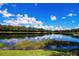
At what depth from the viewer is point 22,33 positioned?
4.76ft

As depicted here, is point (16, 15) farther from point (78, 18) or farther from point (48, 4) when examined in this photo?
point (78, 18)

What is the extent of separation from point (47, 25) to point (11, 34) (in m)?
0.31

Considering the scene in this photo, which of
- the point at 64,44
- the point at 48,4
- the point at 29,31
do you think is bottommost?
the point at 64,44

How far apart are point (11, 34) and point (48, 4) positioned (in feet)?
1.29

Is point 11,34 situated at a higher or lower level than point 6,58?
higher

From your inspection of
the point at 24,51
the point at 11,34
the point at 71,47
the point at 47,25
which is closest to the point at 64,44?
the point at 71,47

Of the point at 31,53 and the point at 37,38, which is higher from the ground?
the point at 37,38

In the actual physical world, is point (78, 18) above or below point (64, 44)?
above

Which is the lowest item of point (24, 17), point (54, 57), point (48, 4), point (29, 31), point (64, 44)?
point (54, 57)

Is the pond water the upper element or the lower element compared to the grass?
upper

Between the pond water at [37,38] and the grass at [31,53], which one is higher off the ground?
the pond water at [37,38]

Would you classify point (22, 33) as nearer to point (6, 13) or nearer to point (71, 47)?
point (6, 13)

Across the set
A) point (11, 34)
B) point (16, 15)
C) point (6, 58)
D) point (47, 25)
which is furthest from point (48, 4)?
point (6, 58)

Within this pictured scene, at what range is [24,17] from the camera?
1.46 meters
